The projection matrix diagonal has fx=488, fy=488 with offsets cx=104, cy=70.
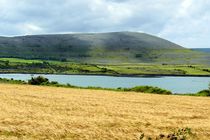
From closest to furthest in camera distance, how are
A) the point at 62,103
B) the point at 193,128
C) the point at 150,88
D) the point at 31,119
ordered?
the point at 31,119, the point at 193,128, the point at 62,103, the point at 150,88

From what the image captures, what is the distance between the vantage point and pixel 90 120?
1174 inches

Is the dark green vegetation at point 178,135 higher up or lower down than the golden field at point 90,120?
lower down

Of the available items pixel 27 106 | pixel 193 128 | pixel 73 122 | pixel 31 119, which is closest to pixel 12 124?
pixel 31 119

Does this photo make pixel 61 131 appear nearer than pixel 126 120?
Yes

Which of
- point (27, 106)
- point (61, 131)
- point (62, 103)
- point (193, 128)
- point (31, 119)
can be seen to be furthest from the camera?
point (62, 103)

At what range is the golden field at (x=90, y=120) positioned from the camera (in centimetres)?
2605

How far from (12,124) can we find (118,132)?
5.89m

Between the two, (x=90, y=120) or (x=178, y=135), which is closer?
(x=178, y=135)

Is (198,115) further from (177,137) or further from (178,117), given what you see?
(177,137)

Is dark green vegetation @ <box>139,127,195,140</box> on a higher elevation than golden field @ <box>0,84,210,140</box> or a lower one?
lower

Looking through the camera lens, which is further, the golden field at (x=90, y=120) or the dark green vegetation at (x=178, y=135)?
the dark green vegetation at (x=178, y=135)

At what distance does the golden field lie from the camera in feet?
85.5

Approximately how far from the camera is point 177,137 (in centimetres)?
2764

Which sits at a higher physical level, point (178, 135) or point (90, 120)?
point (90, 120)
